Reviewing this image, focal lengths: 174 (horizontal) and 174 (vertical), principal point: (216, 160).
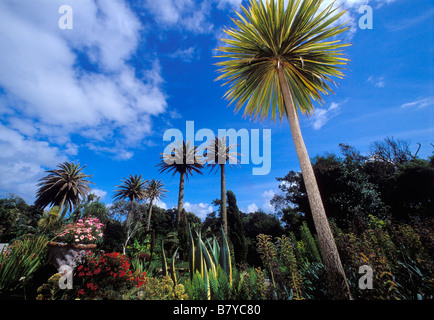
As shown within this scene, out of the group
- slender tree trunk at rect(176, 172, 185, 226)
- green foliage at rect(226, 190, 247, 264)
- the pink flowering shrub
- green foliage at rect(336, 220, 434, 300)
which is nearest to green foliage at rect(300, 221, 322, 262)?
green foliage at rect(336, 220, 434, 300)

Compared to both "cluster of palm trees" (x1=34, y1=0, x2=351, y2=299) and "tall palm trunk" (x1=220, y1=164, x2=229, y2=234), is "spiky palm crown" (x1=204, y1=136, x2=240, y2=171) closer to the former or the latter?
"tall palm trunk" (x1=220, y1=164, x2=229, y2=234)

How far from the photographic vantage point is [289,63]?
4266 mm

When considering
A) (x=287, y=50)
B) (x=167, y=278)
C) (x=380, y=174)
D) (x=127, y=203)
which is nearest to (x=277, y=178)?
(x=380, y=174)

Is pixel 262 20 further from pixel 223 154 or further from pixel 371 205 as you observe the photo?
pixel 223 154

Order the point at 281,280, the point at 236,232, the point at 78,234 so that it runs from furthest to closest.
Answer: the point at 236,232, the point at 78,234, the point at 281,280

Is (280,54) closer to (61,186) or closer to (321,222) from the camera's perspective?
(321,222)

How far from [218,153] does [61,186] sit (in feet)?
65.5

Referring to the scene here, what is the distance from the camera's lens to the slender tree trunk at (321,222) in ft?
8.25

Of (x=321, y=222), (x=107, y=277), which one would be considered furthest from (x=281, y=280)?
(x=107, y=277)

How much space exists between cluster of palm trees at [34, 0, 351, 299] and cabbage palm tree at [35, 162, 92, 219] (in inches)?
967

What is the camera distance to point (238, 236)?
485 inches

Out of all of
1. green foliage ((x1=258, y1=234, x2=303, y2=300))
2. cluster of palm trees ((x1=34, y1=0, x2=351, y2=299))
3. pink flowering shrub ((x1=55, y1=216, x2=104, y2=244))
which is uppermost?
cluster of palm trees ((x1=34, y1=0, x2=351, y2=299))

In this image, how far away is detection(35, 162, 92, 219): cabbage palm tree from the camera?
68.9 ft

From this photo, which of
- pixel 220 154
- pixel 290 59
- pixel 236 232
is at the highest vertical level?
pixel 220 154
